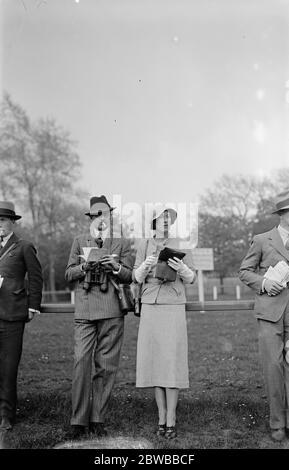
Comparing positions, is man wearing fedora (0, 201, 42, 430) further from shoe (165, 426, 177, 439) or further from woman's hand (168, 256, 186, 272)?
shoe (165, 426, 177, 439)

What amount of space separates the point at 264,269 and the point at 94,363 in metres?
1.72

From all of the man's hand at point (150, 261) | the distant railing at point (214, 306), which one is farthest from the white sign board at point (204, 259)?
the man's hand at point (150, 261)

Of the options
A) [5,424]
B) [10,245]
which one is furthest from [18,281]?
[5,424]

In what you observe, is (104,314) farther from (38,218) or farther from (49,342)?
(38,218)

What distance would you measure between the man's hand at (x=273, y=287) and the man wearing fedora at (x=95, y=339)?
120 cm

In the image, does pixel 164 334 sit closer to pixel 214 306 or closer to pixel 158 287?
pixel 158 287

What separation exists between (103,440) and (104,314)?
103cm

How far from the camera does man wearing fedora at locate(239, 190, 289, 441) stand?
4020 millimetres

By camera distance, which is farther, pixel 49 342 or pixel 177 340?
pixel 49 342

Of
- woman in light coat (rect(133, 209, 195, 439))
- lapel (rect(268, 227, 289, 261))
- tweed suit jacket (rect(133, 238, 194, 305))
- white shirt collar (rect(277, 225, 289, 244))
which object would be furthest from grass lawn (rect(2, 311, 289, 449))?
white shirt collar (rect(277, 225, 289, 244))

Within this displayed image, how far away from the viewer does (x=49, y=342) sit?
970 centimetres

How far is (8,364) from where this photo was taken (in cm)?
435

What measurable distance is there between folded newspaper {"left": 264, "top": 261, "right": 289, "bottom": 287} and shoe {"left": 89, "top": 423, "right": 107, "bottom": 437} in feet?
6.34
